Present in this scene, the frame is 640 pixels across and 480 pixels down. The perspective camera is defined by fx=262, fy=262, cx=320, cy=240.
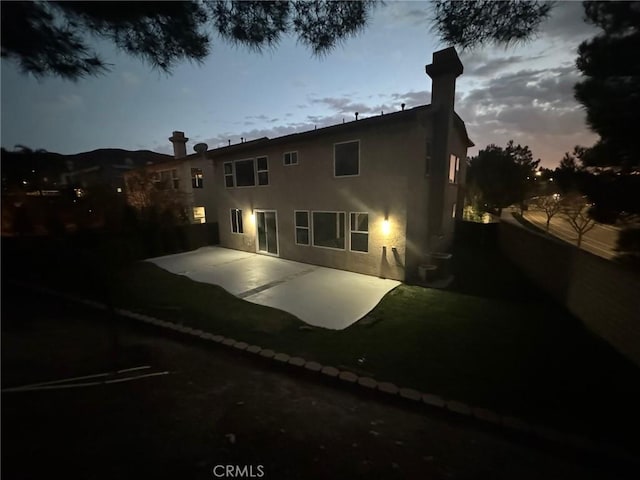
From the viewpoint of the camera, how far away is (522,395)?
3.22 metres

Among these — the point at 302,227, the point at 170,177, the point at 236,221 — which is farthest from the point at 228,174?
the point at 170,177

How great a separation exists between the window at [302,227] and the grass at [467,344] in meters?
4.01

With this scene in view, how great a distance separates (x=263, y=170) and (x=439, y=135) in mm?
7015

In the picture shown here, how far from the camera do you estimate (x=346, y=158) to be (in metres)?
8.91

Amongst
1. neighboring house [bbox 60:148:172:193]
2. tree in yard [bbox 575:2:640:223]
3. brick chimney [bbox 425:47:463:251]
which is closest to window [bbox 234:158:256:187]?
brick chimney [bbox 425:47:463:251]

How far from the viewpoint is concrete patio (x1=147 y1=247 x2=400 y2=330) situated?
19.8 feet

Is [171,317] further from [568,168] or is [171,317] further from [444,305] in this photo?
[568,168]

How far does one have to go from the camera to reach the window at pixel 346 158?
341 inches

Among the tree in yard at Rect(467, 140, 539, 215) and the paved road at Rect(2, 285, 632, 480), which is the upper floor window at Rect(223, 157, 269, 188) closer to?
the paved road at Rect(2, 285, 632, 480)

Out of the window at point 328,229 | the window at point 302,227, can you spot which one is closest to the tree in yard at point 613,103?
the window at point 328,229

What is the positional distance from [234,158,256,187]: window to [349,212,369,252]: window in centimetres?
545

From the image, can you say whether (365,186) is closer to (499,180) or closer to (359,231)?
(359,231)

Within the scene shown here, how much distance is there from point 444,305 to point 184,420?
Result: 5.67 meters

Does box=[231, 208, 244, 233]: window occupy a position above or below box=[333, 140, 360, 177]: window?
below
